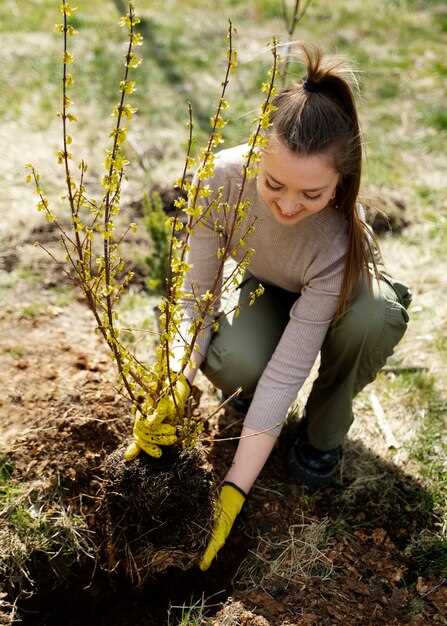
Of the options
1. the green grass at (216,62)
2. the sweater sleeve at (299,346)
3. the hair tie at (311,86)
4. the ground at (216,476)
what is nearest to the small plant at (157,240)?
the ground at (216,476)

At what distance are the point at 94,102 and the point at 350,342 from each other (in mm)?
3303

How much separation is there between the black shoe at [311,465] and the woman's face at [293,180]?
941mm

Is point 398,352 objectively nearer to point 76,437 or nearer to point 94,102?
point 76,437

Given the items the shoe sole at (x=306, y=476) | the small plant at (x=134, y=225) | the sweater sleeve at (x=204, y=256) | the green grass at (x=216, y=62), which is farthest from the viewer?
the green grass at (x=216, y=62)

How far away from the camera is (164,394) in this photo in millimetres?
1957

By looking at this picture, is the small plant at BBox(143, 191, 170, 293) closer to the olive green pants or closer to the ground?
the ground

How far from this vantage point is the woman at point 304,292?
1896mm

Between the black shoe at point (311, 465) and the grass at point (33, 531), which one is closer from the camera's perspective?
the grass at point (33, 531)

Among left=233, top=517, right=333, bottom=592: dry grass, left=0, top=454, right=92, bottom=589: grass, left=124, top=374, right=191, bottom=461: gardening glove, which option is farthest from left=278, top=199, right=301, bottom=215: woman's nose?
left=0, top=454, right=92, bottom=589: grass

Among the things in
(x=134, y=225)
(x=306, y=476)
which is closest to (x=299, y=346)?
(x=306, y=476)

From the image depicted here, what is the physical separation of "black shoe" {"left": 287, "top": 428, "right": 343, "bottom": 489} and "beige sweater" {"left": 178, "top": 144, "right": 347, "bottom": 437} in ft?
1.09

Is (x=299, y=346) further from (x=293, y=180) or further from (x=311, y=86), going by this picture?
(x=311, y=86)

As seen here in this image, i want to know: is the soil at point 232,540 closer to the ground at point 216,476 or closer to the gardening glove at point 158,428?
the ground at point 216,476

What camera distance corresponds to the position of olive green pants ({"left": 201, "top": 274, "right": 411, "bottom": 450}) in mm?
2230
